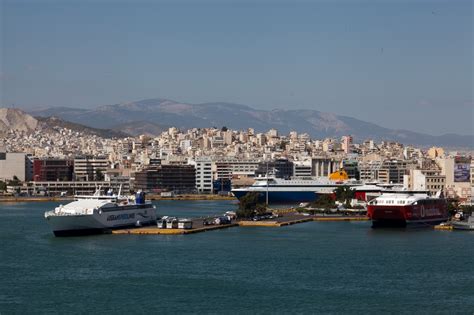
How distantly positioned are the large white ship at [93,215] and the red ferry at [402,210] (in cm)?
690

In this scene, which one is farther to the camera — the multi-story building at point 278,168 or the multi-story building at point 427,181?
the multi-story building at point 278,168

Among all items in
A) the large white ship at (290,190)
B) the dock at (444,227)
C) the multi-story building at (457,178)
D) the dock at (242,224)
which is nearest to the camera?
the dock at (242,224)

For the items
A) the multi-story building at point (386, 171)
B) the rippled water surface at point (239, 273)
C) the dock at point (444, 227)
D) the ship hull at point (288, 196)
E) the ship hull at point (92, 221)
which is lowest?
the rippled water surface at point (239, 273)

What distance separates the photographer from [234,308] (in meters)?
18.1

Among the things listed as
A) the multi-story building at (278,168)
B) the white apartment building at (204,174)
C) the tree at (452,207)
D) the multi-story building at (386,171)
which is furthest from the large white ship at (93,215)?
the multi-story building at (278,168)

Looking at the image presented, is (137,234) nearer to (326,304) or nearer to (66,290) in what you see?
(66,290)

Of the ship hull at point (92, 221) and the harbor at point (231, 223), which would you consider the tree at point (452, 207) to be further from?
the ship hull at point (92, 221)

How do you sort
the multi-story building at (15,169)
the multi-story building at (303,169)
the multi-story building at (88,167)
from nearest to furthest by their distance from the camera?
the multi-story building at (303,169) → the multi-story building at (15,169) → the multi-story building at (88,167)

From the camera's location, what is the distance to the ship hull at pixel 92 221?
1166 inches

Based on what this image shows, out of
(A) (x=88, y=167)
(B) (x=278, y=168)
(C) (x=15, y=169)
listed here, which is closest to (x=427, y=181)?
(B) (x=278, y=168)

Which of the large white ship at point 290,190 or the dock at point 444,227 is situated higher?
the large white ship at point 290,190

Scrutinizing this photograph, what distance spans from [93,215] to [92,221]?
0.17 metres

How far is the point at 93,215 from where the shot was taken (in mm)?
30406

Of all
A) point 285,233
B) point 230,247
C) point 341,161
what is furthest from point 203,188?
point 230,247
